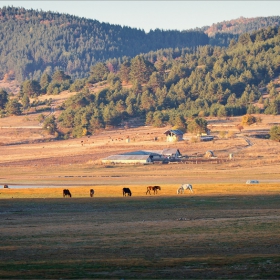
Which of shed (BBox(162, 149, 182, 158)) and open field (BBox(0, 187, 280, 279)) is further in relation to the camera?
shed (BBox(162, 149, 182, 158))

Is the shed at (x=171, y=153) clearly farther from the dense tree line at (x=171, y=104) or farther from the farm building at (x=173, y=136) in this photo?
the dense tree line at (x=171, y=104)

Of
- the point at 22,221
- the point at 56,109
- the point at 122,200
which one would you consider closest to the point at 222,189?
the point at 122,200

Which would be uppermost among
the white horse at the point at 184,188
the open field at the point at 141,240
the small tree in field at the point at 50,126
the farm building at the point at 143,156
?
the open field at the point at 141,240

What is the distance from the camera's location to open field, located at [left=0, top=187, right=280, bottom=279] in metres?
20.9

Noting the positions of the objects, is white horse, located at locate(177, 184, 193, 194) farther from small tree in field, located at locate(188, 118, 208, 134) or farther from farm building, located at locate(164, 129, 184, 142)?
small tree in field, located at locate(188, 118, 208, 134)

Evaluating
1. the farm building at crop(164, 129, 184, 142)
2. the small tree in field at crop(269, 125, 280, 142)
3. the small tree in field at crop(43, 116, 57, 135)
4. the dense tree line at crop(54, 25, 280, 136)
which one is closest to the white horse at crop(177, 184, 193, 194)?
the small tree in field at crop(269, 125, 280, 142)

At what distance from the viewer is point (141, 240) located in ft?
91.9

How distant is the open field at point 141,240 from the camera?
68.5 ft

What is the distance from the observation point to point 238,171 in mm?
98250

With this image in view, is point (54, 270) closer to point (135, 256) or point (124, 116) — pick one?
point (135, 256)

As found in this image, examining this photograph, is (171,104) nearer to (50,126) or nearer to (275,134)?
(50,126)

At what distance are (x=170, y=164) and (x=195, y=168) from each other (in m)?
6.65

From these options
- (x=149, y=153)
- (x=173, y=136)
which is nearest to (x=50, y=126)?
(x=173, y=136)

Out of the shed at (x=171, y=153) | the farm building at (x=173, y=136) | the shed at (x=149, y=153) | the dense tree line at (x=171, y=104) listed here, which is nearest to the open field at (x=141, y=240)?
the shed at (x=149, y=153)
